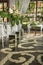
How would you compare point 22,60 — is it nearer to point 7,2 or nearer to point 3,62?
point 3,62

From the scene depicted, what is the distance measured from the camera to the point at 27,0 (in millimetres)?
9242

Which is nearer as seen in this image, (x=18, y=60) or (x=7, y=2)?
(x=18, y=60)

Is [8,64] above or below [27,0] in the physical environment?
below

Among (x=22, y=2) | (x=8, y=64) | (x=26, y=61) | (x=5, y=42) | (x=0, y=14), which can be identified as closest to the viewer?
(x=0, y=14)

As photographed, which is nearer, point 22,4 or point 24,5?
point 22,4

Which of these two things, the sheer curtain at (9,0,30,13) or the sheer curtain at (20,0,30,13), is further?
the sheer curtain at (20,0,30,13)

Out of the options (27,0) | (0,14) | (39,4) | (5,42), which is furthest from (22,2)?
(0,14)

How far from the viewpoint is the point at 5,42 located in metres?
5.50

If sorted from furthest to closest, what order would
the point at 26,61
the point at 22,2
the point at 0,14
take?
the point at 22,2 < the point at 26,61 < the point at 0,14

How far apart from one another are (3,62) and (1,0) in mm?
6632

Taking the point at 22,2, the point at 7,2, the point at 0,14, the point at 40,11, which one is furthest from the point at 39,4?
the point at 0,14

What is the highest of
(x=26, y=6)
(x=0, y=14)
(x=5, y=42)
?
(x=0, y=14)

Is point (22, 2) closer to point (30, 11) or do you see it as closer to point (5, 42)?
point (30, 11)

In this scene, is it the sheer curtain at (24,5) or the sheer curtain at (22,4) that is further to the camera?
the sheer curtain at (24,5)
